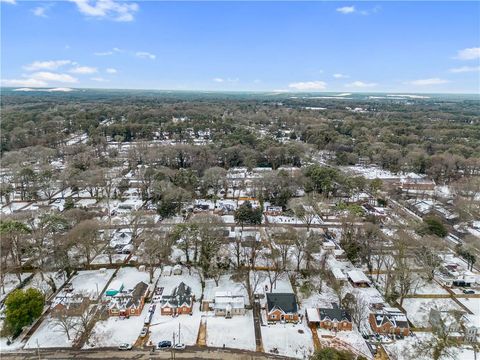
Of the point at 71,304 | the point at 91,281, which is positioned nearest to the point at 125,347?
the point at 71,304

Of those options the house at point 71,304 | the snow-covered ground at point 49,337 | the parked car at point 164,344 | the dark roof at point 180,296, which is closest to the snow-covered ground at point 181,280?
the dark roof at point 180,296

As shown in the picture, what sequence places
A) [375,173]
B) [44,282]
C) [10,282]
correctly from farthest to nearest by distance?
[375,173] < [10,282] < [44,282]

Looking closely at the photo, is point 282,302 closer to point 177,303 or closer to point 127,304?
point 177,303

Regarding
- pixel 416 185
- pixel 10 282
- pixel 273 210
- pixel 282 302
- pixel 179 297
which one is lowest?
pixel 10 282

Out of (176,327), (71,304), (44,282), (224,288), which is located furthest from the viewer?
(44,282)

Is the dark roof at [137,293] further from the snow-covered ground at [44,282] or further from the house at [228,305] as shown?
the snow-covered ground at [44,282]

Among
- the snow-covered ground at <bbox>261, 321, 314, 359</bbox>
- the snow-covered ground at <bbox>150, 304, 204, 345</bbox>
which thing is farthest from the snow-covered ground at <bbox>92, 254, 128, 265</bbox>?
the snow-covered ground at <bbox>261, 321, 314, 359</bbox>

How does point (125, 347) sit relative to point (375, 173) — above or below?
below
